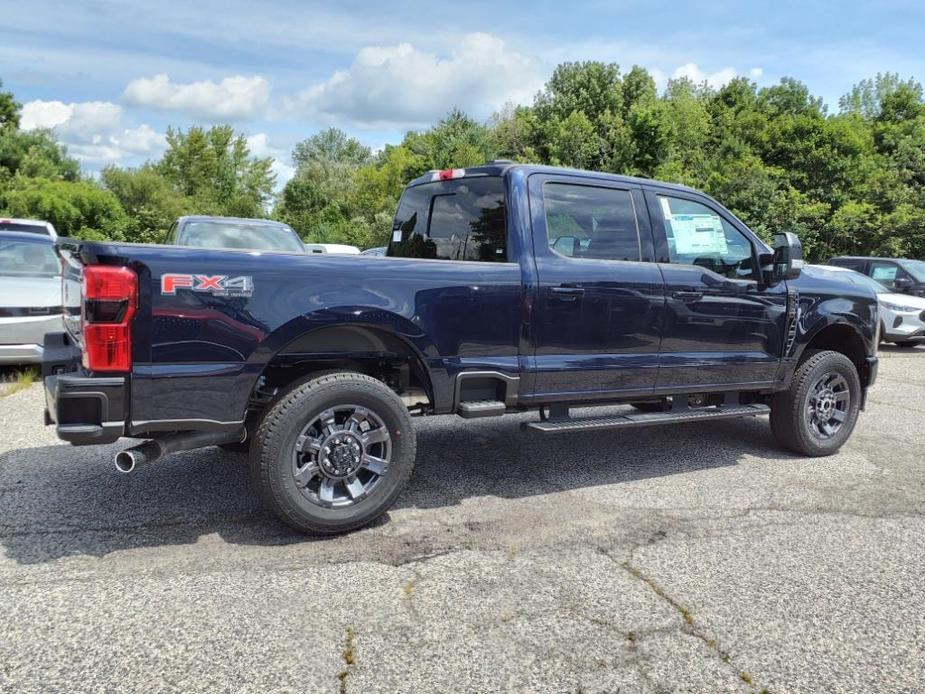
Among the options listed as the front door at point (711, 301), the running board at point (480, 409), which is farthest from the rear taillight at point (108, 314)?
the front door at point (711, 301)

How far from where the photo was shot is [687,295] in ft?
16.9

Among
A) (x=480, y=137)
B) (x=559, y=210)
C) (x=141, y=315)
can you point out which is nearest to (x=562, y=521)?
(x=559, y=210)

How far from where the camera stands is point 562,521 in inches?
174

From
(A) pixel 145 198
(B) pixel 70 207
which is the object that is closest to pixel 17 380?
(B) pixel 70 207

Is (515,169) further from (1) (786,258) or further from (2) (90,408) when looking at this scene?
(2) (90,408)

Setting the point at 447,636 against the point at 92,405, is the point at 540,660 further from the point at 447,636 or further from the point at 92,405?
the point at 92,405

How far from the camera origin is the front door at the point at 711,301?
518cm

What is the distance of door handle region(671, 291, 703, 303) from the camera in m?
5.11

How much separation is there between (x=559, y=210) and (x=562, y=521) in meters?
1.95

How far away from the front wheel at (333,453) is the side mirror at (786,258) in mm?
3078

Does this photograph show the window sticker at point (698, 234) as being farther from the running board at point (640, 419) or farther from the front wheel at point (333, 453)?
the front wheel at point (333, 453)

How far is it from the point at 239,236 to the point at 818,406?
7.11 meters

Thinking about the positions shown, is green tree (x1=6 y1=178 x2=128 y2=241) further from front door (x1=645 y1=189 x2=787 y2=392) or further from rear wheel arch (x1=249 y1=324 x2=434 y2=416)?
front door (x1=645 y1=189 x2=787 y2=392)

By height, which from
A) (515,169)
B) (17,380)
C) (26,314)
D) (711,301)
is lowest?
(17,380)
